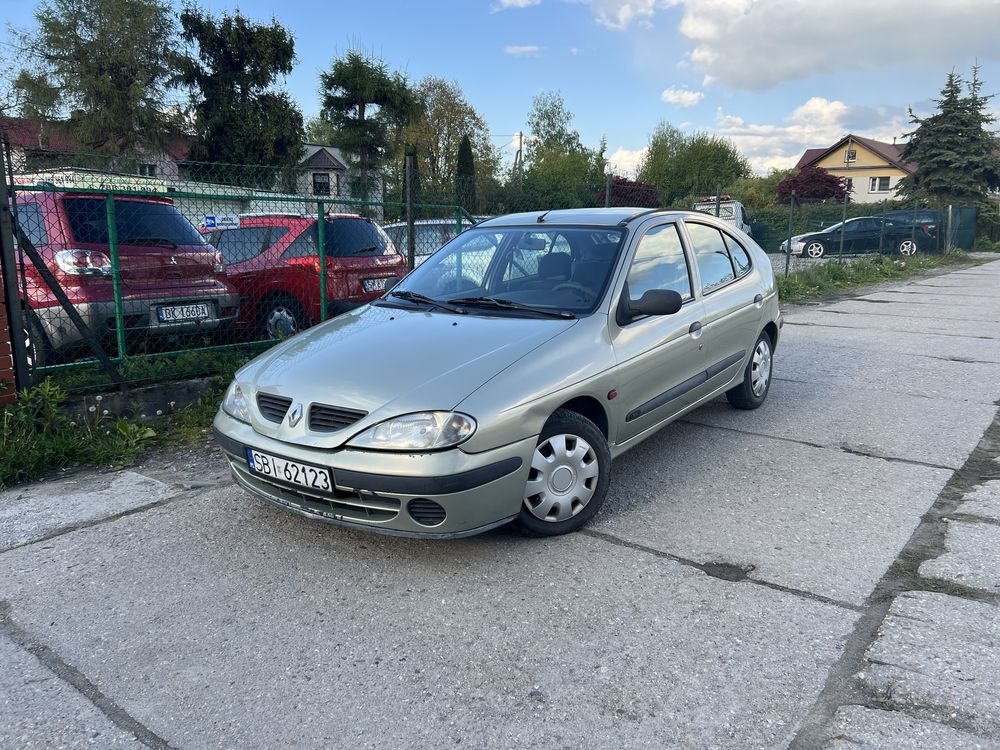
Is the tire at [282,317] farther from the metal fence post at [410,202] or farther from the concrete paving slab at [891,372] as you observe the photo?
the concrete paving slab at [891,372]

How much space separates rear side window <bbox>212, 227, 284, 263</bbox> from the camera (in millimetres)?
7438

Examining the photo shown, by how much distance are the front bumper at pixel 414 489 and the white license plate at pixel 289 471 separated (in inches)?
1.1

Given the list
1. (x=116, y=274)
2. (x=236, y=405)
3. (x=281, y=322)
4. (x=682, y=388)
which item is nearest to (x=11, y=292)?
(x=116, y=274)

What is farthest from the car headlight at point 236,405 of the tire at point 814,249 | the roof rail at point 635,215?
the tire at point 814,249

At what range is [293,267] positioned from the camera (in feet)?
24.1

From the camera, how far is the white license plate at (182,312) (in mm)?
5965

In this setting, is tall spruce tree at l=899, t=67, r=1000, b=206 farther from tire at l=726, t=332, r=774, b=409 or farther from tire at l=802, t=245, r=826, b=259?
tire at l=726, t=332, r=774, b=409

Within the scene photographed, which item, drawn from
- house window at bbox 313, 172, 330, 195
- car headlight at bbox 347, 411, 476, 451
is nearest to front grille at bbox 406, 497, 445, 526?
car headlight at bbox 347, 411, 476, 451

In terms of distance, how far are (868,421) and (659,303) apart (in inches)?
108

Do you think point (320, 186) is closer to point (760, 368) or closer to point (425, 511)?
point (760, 368)

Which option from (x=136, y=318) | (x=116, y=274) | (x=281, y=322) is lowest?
(x=281, y=322)

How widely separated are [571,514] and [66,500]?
2.92 metres

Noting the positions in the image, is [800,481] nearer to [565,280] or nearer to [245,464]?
[565,280]

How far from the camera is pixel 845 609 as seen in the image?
9.75 feet
